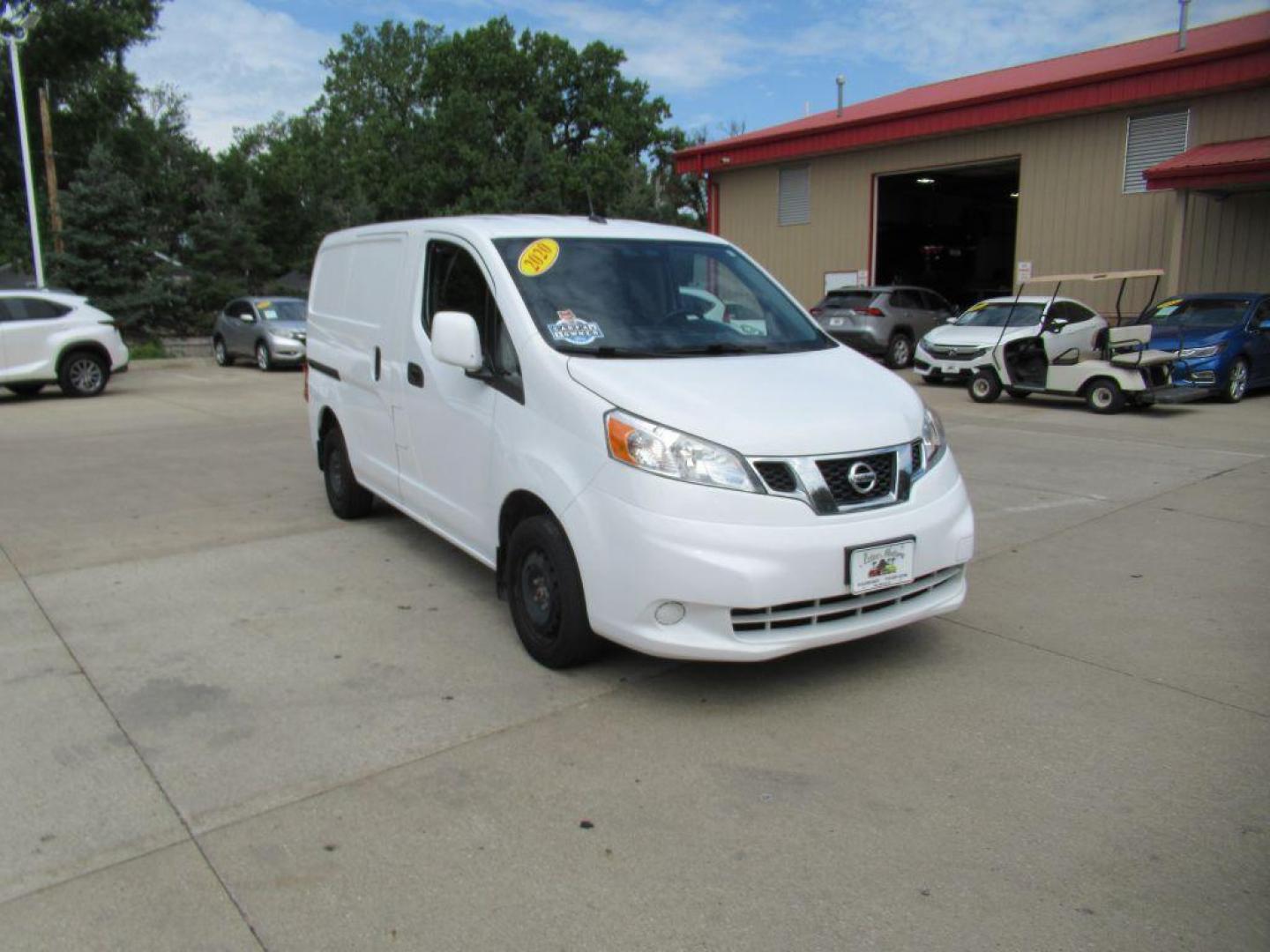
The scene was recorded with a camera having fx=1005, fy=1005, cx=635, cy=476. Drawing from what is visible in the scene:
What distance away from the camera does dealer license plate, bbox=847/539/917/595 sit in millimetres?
3797

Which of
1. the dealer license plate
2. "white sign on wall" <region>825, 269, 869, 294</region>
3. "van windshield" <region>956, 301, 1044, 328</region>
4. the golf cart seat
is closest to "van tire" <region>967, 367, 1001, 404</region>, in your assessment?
the golf cart seat

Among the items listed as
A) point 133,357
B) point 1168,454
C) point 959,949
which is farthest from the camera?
point 133,357

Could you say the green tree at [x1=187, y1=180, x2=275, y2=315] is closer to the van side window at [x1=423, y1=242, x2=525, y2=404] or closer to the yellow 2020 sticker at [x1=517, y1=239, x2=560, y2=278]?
the van side window at [x1=423, y1=242, x2=525, y2=404]

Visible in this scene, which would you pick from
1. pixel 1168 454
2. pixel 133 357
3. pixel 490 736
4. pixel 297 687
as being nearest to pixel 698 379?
pixel 490 736

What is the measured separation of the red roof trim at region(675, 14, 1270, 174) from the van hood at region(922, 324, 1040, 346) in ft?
18.3

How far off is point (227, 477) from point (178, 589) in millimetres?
3463

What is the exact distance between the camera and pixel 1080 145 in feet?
62.4

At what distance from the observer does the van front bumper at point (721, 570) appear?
3.65m

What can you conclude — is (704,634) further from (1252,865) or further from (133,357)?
(133,357)

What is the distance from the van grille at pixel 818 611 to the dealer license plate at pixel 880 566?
6cm

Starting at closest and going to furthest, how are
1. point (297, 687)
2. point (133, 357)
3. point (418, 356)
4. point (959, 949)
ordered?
point (959, 949), point (297, 687), point (418, 356), point (133, 357)

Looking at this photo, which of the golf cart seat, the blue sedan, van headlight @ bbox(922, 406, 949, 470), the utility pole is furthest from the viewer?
the utility pole

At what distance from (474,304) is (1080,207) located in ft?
57.7

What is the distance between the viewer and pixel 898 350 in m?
19.5
